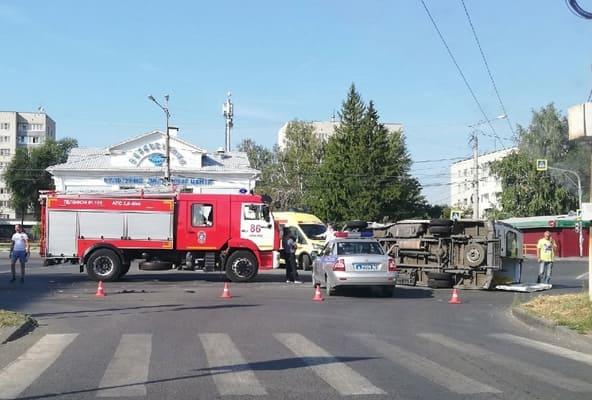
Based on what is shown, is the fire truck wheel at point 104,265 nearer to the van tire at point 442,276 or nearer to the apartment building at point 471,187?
the van tire at point 442,276

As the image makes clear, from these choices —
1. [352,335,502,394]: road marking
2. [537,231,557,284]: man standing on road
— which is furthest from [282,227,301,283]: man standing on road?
[352,335,502,394]: road marking

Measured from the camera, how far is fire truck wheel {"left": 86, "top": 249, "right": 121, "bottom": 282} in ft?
75.9

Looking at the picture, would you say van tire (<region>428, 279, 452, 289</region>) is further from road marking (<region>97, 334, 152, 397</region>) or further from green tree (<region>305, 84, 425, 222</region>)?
green tree (<region>305, 84, 425, 222</region>)

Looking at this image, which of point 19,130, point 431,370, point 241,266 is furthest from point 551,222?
point 19,130

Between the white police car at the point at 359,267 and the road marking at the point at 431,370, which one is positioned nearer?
the road marking at the point at 431,370

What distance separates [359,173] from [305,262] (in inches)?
1320

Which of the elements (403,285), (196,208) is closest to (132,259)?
(196,208)

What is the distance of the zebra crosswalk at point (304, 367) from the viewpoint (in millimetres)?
7754

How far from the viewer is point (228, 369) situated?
8.88 meters

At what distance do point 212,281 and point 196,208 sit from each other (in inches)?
104

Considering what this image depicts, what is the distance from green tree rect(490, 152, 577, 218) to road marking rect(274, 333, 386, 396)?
220ft

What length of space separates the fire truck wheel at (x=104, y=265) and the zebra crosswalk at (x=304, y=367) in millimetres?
11321

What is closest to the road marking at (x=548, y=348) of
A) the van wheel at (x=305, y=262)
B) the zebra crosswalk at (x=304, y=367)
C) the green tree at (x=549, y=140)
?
the zebra crosswalk at (x=304, y=367)

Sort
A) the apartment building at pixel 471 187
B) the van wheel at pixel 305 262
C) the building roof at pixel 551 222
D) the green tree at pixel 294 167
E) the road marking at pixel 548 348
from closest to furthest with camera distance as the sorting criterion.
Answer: the road marking at pixel 548 348, the van wheel at pixel 305 262, the building roof at pixel 551 222, the green tree at pixel 294 167, the apartment building at pixel 471 187
